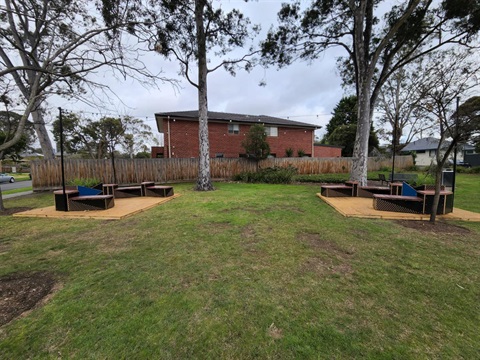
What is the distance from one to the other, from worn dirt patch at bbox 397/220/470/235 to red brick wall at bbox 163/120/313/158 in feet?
55.2

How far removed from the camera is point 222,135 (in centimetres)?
2095

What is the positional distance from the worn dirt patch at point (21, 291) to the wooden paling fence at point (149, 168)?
7413mm

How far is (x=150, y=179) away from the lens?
1358 centimetres

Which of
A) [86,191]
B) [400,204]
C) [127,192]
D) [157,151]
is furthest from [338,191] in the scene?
[157,151]

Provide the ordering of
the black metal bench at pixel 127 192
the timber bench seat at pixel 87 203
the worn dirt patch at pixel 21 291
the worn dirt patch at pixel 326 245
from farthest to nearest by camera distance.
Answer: the black metal bench at pixel 127 192 → the timber bench seat at pixel 87 203 → the worn dirt patch at pixel 326 245 → the worn dirt patch at pixel 21 291

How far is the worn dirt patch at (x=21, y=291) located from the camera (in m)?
2.18

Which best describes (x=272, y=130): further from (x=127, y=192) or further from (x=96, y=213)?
(x=96, y=213)

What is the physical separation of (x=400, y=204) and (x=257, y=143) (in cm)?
1140

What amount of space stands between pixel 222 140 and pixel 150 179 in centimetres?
930

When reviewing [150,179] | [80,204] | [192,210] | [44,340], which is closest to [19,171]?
[150,179]

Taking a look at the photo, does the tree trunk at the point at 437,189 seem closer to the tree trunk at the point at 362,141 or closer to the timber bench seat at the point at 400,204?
the timber bench seat at the point at 400,204

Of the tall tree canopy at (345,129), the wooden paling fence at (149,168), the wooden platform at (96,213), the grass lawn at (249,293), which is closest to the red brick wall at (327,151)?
the tall tree canopy at (345,129)

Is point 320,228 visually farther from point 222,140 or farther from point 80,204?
point 222,140

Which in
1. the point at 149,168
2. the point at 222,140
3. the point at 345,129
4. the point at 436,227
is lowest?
the point at 436,227
